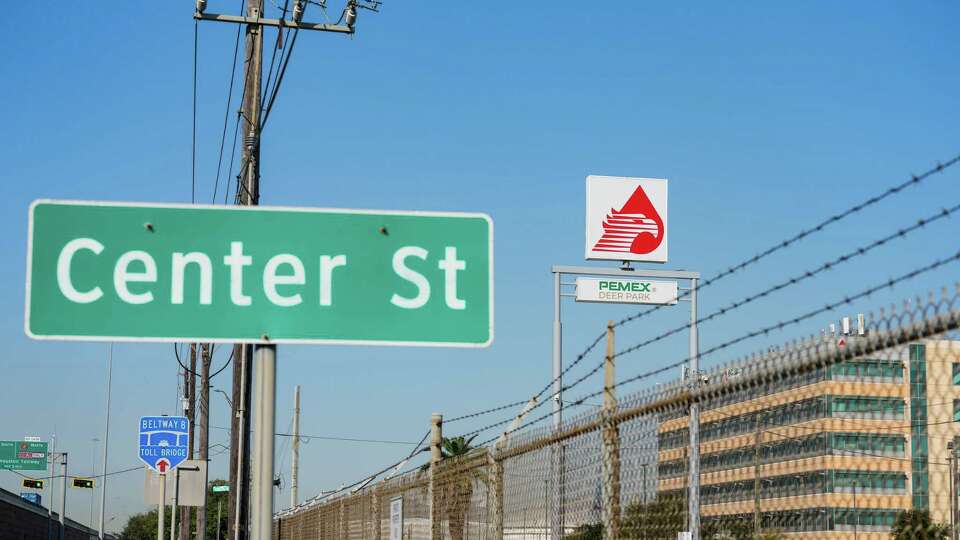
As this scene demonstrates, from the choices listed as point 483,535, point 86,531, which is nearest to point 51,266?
point 483,535

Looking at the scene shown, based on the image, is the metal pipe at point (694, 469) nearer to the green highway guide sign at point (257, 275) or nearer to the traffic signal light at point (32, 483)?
the green highway guide sign at point (257, 275)

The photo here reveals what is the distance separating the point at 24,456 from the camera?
80.5 metres

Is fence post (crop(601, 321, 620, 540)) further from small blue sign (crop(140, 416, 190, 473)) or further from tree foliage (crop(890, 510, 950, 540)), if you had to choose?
small blue sign (crop(140, 416, 190, 473))

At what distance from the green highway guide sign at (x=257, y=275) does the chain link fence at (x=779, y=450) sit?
107 cm

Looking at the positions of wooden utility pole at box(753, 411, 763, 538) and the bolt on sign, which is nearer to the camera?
wooden utility pole at box(753, 411, 763, 538)

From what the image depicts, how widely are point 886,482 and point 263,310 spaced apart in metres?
2.46

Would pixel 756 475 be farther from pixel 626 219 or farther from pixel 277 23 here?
pixel 626 219

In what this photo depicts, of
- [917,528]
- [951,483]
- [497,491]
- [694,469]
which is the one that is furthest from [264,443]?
[497,491]

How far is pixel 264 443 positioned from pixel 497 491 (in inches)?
149

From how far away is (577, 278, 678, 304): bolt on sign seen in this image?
2902 cm

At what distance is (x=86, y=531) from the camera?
96.4m

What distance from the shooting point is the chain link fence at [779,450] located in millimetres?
4023

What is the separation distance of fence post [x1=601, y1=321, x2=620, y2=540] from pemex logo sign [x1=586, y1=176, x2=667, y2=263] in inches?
986

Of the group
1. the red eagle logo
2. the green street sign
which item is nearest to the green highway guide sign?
the red eagle logo
